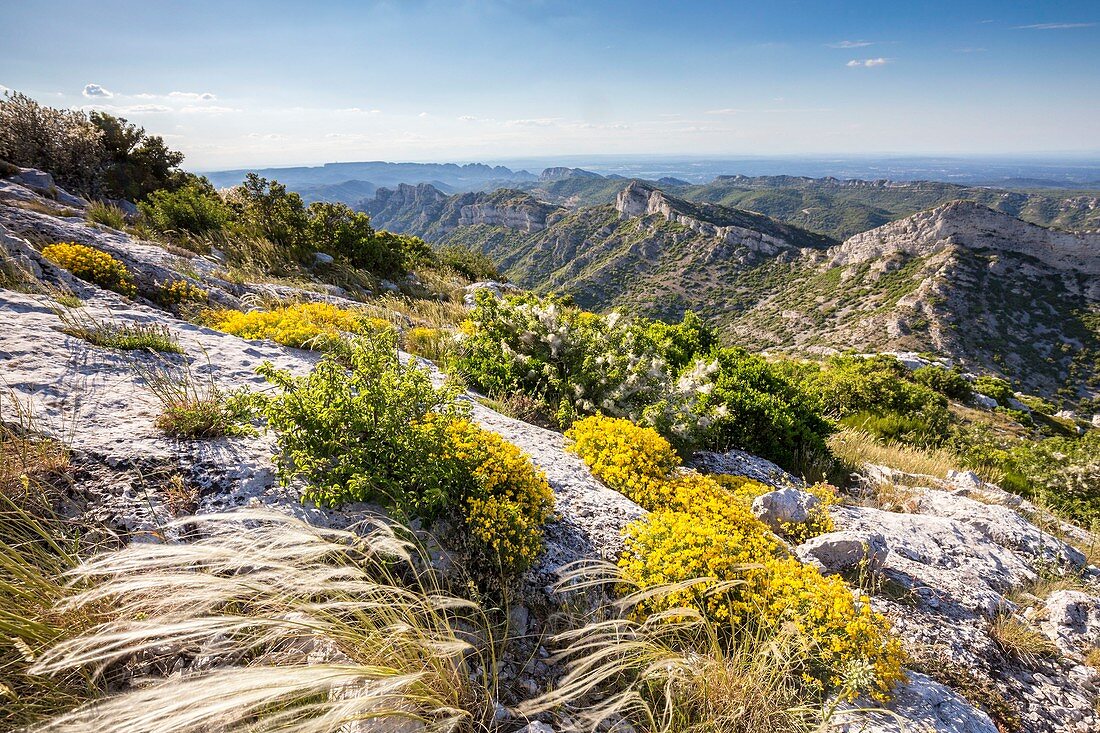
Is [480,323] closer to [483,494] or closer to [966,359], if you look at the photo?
[483,494]

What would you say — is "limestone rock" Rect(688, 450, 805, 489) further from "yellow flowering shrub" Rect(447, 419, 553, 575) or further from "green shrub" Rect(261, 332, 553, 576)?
"green shrub" Rect(261, 332, 553, 576)

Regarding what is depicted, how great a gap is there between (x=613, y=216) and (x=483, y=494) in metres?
194

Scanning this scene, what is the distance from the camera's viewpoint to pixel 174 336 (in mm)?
5109

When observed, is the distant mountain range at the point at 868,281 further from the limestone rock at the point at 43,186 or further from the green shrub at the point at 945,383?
the limestone rock at the point at 43,186

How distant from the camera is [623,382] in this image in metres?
6.61

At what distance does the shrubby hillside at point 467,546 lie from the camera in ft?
6.50

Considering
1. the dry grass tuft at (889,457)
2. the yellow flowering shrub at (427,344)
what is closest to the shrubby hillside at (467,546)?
the yellow flowering shrub at (427,344)

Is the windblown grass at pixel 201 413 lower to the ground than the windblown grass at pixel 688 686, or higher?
higher

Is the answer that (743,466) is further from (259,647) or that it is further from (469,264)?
(469,264)

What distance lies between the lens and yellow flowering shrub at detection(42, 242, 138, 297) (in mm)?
6676

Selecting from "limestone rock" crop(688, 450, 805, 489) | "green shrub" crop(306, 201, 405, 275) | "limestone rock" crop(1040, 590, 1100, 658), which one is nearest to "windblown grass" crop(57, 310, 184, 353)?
"limestone rock" crop(688, 450, 805, 489)

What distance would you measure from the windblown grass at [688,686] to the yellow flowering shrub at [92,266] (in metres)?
8.67

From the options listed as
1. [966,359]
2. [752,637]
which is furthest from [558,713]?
[966,359]

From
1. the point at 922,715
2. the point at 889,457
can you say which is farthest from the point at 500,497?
the point at 889,457
